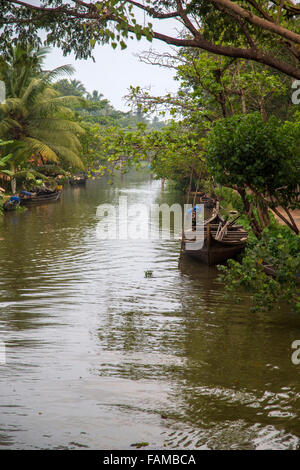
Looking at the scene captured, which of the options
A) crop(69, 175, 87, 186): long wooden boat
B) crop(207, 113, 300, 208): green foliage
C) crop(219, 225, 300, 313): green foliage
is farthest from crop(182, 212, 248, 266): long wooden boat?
crop(69, 175, 87, 186): long wooden boat

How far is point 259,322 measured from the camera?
332 inches

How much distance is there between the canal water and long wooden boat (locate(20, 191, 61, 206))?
16.7 metres

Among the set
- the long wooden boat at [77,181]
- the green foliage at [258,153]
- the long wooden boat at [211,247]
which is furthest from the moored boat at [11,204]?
the long wooden boat at [77,181]

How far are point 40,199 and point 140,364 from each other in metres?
25.3

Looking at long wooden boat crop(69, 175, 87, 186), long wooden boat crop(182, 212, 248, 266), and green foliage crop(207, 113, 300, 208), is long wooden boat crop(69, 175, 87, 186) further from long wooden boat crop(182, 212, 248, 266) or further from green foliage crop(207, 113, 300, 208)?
green foliage crop(207, 113, 300, 208)

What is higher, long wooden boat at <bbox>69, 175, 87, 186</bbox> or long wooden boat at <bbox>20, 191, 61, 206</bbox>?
long wooden boat at <bbox>69, 175, 87, 186</bbox>

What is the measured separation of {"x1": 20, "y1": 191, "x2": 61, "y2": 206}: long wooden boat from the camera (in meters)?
29.2

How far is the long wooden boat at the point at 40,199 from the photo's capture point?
95.7ft

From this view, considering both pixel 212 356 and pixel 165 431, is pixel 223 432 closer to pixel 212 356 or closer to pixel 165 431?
pixel 165 431

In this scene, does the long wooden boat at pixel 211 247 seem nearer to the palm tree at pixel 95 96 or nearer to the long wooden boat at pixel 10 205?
the long wooden boat at pixel 10 205

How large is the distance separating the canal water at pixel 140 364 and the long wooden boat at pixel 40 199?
16736mm

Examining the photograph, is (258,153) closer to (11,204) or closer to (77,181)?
(11,204)

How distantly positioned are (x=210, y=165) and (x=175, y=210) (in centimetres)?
2074
